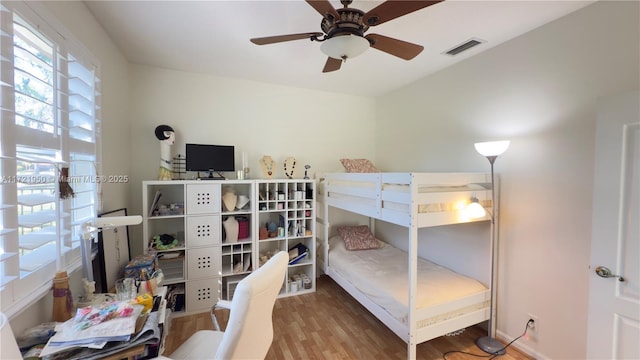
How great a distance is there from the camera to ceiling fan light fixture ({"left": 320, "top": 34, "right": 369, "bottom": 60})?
143cm

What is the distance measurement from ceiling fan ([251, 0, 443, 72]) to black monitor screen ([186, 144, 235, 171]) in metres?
1.60

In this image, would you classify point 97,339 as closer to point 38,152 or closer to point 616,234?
point 38,152

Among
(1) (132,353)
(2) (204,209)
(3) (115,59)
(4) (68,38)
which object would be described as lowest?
(1) (132,353)

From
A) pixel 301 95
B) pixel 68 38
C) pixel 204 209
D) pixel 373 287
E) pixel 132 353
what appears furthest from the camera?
pixel 301 95

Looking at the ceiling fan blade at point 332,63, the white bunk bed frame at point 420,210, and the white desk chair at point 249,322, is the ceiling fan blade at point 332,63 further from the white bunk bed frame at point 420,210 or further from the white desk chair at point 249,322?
the white desk chair at point 249,322

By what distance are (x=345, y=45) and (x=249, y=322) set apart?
157 cm

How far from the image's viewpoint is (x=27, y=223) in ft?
3.64

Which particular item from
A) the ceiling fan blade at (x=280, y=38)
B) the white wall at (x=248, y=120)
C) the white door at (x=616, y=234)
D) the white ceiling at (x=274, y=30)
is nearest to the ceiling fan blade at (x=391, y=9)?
the ceiling fan blade at (x=280, y=38)

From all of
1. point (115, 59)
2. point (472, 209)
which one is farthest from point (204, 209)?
point (472, 209)

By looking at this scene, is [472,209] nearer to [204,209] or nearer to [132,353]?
[132,353]

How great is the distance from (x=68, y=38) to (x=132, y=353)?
180cm

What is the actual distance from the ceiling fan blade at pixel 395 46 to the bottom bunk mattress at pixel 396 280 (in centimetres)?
180

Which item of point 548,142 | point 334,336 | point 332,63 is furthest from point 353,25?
point 334,336

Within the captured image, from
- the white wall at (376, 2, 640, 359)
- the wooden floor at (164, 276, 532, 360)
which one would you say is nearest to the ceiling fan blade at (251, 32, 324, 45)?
the white wall at (376, 2, 640, 359)
